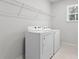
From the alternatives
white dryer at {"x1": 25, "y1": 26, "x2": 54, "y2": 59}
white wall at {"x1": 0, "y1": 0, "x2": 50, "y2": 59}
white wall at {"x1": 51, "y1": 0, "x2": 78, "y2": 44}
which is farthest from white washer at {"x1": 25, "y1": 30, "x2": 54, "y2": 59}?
white wall at {"x1": 51, "y1": 0, "x2": 78, "y2": 44}

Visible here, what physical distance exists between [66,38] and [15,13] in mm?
3068

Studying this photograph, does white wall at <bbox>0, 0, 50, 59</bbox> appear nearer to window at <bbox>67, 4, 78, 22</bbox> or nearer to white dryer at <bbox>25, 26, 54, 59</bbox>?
white dryer at <bbox>25, 26, 54, 59</bbox>

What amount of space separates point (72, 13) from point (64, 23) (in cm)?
63

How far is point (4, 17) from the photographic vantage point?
163cm

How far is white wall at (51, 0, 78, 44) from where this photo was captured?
380cm

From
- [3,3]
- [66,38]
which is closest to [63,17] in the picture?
[66,38]

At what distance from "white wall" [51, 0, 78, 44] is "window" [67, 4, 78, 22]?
151mm

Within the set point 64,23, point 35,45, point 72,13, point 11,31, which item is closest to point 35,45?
point 35,45

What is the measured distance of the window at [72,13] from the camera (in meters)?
3.71

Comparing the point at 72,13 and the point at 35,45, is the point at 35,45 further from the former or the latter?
the point at 72,13

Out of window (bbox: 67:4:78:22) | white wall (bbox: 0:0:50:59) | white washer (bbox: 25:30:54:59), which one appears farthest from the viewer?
window (bbox: 67:4:78:22)

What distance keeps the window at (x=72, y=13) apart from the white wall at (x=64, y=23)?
15cm

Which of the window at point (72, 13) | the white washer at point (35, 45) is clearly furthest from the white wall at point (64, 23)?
the white washer at point (35, 45)

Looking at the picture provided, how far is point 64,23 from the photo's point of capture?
4004mm
